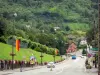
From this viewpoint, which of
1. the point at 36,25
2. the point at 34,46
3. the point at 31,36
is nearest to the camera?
the point at 34,46

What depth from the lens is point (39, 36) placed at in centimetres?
12662

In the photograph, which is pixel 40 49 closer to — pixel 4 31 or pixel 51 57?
pixel 51 57

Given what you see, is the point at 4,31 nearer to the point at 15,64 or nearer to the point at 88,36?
the point at 88,36

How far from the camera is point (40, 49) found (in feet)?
341

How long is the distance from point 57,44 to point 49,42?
11687mm

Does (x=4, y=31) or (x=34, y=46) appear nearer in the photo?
(x=4, y=31)

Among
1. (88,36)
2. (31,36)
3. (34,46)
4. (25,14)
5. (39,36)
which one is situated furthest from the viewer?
(25,14)

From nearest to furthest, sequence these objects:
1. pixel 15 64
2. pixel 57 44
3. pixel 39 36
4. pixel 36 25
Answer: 1. pixel 15 64
2. pixel 39 36
3. pixel 57 44
4. pixel 36 25

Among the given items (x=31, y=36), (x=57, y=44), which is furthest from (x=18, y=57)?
(x=57, y=44)

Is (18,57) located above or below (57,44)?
above

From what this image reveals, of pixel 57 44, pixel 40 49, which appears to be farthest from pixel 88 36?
pixel 57 44

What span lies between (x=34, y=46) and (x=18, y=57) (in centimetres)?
3021

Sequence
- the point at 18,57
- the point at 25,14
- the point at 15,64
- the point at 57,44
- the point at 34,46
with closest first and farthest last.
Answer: the point at 15,64 → the point at 18,57 → the point at 34,46 → the point at 57,44 → the point at 25,14

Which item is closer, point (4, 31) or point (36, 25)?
point (4, 31)
